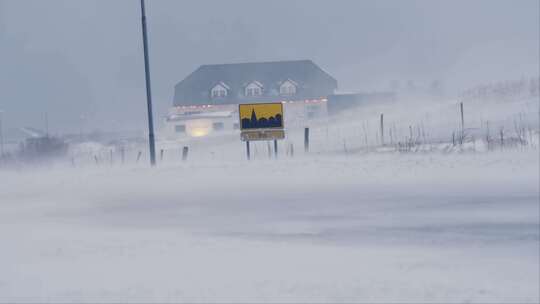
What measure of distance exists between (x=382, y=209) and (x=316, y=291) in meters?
4.91

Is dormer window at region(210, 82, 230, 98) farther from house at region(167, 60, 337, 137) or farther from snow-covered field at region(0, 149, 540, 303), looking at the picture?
snow-covered field at region(0, 149, 540, 303)

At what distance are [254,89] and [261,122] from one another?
25.7 m

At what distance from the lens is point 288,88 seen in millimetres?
48031

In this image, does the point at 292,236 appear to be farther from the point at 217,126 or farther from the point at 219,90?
the point at 219,90

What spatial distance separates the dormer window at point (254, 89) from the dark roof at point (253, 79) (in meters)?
0.28

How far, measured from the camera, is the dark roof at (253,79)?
4784 cm

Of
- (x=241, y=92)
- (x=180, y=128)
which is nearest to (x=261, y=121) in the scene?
(x=180, y=128)

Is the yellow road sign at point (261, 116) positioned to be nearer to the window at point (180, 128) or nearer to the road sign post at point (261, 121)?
the road sign post at point (261, 121)

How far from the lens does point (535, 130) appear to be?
78.9 ft

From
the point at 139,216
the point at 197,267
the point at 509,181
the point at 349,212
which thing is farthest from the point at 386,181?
the point at 197,267

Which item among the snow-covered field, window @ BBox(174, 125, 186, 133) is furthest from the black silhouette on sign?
window @ BBox(174, 125, 186, 133)

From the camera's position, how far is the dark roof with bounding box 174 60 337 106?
1884 inches

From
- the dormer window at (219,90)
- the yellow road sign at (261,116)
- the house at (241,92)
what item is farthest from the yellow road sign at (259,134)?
the dormer window at (219,90)

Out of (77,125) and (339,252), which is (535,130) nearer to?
(339,252)
